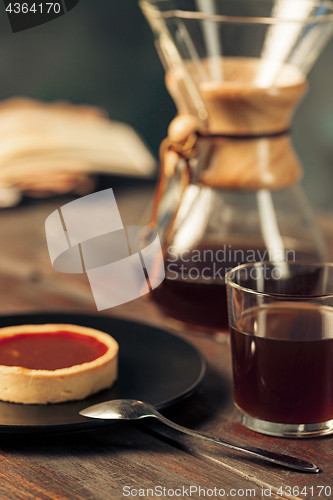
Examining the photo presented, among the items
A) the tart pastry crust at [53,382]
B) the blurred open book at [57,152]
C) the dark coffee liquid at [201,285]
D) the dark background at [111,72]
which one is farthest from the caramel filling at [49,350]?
the dark background at [111,72]

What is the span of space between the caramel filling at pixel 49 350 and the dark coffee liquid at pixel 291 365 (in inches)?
5.7

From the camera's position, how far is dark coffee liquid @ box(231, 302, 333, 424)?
0.44 metres

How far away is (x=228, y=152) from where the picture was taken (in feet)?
2.15

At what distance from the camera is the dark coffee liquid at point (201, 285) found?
631 mm

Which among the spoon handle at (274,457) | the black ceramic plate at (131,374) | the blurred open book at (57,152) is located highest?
the blurred open book at (57,152)

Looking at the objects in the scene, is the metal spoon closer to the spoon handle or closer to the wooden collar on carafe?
the spoon handle

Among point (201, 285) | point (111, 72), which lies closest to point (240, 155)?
point (201, 285)

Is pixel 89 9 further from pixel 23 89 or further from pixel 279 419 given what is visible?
pixel 279 419

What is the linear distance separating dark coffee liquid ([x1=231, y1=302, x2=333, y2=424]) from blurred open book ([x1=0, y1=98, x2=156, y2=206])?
0.89 meters

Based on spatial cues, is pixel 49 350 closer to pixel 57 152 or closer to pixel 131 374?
pixel 131 374

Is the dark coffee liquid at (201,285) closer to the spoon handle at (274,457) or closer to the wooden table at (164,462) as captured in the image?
the wooden table at (164,462)

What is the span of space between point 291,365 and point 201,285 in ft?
0.67

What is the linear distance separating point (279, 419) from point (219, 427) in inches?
2.0

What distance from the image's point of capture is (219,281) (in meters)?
0.63
